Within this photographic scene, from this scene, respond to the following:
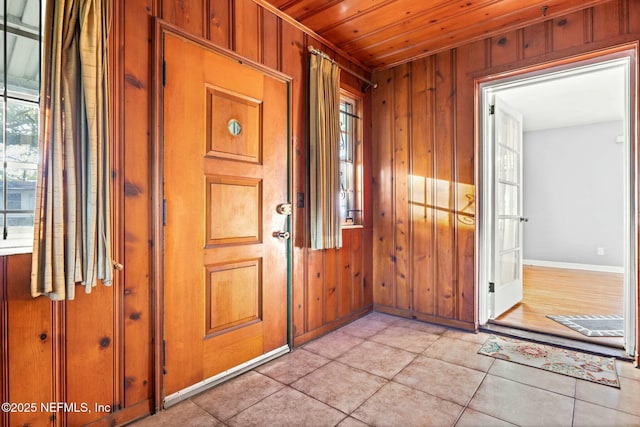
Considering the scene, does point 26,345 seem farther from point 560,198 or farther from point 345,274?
point 560,198

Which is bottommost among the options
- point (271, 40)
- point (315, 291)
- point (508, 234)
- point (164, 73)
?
point (315, 291)

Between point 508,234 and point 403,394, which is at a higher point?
point 508,234

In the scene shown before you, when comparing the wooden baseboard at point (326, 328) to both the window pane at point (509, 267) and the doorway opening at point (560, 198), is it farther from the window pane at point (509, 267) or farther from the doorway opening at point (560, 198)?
the window pane at point (509, 267)

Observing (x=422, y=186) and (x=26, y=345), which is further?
(x=422, y=186)

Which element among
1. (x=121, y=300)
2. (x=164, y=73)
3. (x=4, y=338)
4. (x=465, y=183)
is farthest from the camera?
(x=465, y=183)

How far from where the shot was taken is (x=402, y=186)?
135 inches

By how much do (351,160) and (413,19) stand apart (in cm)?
132

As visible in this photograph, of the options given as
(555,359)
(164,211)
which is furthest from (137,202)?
(555,359)

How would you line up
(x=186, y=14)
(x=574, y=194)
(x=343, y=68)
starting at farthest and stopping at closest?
(x=574, y=194), (x=343, y=68), (x=186, y=14)

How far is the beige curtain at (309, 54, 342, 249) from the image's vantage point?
2732mm

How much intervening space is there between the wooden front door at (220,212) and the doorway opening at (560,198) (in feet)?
6.18

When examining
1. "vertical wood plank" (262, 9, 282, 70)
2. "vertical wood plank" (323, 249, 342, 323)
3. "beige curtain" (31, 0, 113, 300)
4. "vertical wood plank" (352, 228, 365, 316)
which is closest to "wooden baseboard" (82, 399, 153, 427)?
"beige curtain" (31, 0, 113, 300)

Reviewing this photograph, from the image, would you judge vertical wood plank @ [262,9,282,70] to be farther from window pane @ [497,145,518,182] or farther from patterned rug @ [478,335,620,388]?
patterned rug @ [478,335,620,388]

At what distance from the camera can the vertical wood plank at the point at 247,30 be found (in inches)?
88.9
